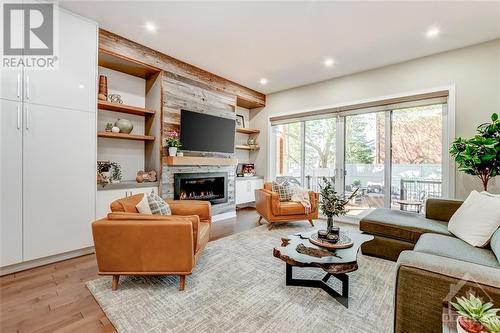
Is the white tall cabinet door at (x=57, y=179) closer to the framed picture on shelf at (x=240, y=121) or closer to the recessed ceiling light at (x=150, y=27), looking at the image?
the recessed ceiling light at (x=150, y=27)

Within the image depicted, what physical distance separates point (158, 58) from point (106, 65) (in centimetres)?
79

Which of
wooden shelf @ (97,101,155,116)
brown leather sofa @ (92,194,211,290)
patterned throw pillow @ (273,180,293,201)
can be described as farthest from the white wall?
brown leather sofa @ (92,194,211,290)

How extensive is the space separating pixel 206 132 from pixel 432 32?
3759mm

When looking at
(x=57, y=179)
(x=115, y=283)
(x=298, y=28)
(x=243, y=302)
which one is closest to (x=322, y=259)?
(x=243, y=302)

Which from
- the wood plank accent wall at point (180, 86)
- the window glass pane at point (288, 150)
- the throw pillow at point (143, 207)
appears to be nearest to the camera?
the throw pillow at point (143, 207)

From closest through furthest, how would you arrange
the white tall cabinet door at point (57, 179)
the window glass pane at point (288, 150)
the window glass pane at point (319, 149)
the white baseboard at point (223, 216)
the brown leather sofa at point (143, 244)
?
1. the brown leather sofa at point (143, 244)
2. the white tall cabinet door at point (57, 179)
3. the white baseboard at point (223, 216)
4. the window glass pane at point (319, 149)
5. the window glass pane at point (288, 150)

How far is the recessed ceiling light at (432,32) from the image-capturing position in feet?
9.80

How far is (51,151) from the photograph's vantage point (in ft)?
8.72

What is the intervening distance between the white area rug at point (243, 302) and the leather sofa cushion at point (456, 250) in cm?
53

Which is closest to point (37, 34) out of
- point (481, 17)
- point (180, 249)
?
point (180, 249)

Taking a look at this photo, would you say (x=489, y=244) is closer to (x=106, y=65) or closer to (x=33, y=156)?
(x=33, y=156)

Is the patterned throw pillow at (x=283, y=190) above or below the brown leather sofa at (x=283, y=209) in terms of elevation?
above

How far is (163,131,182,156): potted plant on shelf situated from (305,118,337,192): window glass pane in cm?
272

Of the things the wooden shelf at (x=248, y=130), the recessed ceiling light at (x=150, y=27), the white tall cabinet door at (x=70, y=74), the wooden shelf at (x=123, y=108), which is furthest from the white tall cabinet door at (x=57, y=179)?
the wooden shelf at (x=248, y=130)
